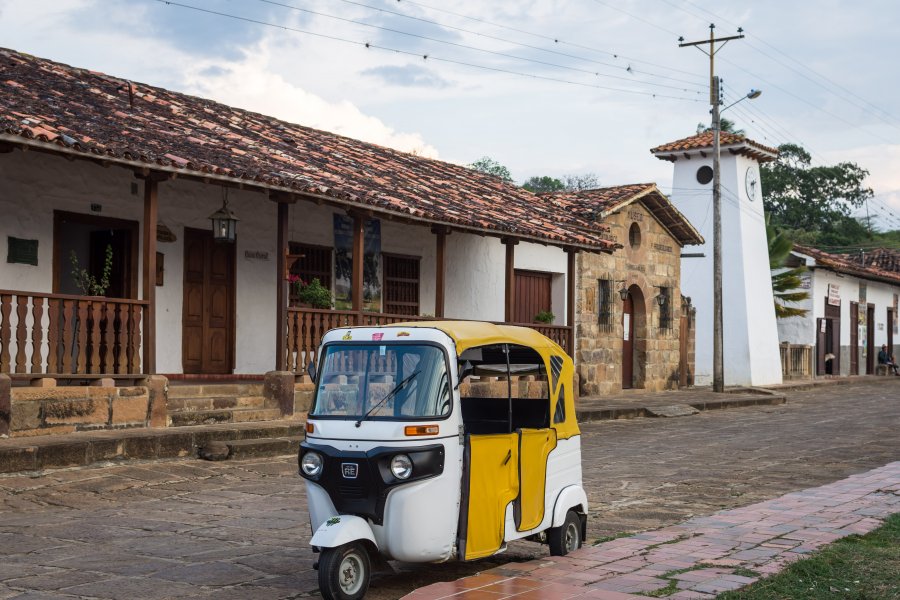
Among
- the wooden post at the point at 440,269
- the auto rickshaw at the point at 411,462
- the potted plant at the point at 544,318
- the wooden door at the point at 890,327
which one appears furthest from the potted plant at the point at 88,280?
the wooden door at the point at 890,327

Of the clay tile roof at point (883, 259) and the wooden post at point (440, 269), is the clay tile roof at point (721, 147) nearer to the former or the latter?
the wooden post at point (440, 269)

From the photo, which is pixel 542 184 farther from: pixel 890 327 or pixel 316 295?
pixel 316 295

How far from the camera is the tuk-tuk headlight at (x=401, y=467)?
5520mm

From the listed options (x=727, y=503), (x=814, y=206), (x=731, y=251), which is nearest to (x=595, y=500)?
(x=727, y=503)

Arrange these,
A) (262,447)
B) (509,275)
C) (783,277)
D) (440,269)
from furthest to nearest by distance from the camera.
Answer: (783,277)
(509,275)
(440,269)
(262,447)

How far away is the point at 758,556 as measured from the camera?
20.6ft

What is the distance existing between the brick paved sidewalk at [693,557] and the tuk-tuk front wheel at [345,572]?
0.28 metres

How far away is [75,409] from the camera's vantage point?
10.7m

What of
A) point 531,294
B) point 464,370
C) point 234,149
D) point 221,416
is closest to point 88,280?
point 221,416

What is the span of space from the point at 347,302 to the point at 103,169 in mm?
4896

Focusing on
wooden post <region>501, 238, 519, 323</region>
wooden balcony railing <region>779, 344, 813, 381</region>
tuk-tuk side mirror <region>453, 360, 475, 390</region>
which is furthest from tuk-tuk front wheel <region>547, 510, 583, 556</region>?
wooden balcony railing <region>779, 344, 813, 381</region>

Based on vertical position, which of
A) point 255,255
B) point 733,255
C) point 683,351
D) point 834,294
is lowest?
point 683,351

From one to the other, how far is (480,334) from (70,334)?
20.7 ft

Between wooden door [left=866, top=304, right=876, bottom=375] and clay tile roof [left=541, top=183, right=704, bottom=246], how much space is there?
18377mm
